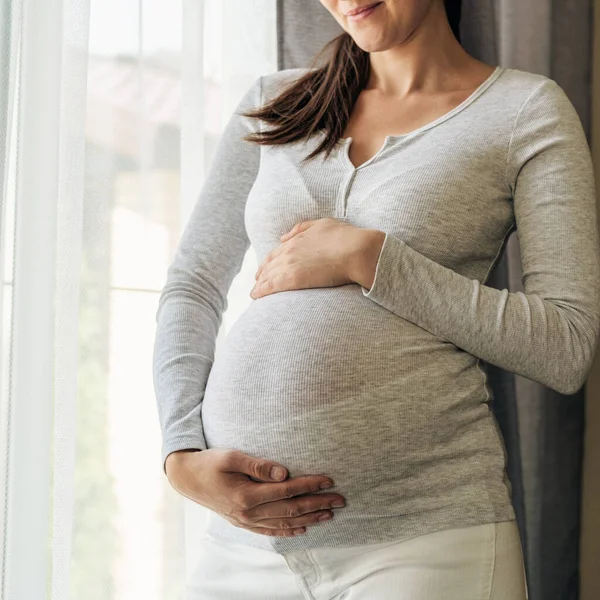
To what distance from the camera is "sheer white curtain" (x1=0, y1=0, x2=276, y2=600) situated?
3.84 feet

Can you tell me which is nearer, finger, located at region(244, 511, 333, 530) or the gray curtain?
finger, located at region(244, 511, 333, 530)

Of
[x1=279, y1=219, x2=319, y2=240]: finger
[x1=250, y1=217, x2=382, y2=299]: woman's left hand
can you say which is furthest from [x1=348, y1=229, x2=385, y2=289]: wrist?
[x1=279, y1=219, x2=319, y2=240]: finger

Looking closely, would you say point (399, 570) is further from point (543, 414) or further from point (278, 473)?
point (543, 414)

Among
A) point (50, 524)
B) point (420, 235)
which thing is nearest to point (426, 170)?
point (420, 235)

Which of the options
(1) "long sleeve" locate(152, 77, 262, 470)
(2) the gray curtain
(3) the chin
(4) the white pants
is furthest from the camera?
(2) the gray curtain

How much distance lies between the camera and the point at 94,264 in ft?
4.16

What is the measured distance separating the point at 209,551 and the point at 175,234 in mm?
543

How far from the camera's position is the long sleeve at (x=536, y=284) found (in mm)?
993

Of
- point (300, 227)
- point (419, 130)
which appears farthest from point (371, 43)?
point (300, 227)

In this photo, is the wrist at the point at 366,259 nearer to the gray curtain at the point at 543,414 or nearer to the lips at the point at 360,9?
the lips at the point at 360,9

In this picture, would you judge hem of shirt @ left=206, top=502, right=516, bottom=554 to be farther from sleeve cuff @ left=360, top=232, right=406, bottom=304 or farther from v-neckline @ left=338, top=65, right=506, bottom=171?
v-neckline @ left=338, top=65, right=506, bottom=171

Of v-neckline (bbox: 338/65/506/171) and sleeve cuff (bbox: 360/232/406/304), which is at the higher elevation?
v-neckline (bbox: 338/65/506/171)

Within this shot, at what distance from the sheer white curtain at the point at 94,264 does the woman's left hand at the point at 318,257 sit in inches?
12.5

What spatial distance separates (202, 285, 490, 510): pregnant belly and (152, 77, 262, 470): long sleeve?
63 millimetres
